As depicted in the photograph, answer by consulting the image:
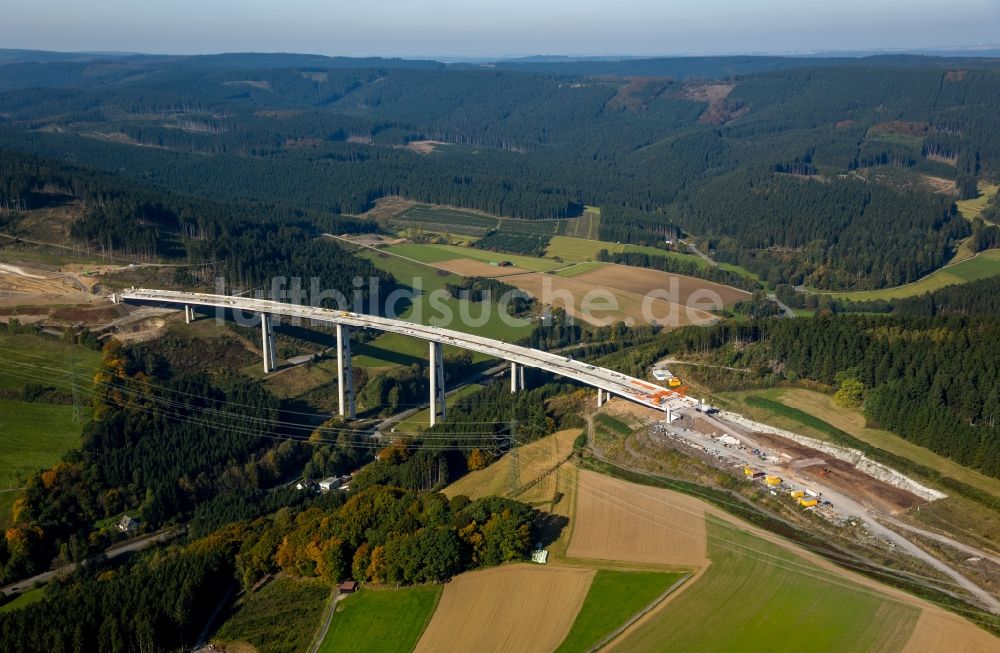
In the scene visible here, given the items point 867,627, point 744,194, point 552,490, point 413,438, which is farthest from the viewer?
point 744,194

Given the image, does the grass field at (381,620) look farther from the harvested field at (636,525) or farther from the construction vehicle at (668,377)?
the construction vehicle at (668,377)

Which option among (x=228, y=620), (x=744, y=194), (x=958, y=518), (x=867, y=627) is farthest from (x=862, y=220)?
(x=228, y=620)

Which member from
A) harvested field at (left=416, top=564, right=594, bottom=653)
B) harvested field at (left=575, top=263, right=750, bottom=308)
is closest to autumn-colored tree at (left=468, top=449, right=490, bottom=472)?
harvested field at (left=416, top=564, right=594, bottom=653)

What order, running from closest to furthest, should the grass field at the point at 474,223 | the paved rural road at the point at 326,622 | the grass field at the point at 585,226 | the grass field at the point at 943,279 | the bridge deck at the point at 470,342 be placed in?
the paved rural road at the point at 326,622, the bridge deck at the point at 470,342, the grass field at the point at 943,279, the grass field at the point at 585,226, the grass field at the point at 474,223

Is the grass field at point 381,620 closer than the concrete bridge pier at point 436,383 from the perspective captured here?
Yes

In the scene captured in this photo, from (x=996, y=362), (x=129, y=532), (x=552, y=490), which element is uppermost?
(x=996, y=362)

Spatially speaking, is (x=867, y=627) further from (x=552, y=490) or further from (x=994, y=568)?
(x=552, y=490)

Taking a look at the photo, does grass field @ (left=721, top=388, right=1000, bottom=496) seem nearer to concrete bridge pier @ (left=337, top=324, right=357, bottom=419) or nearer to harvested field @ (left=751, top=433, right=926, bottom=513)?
harvested field @ (left=751, top=433, right=926, bottom=513)

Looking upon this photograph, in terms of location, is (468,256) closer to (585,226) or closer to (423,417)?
(585,226)

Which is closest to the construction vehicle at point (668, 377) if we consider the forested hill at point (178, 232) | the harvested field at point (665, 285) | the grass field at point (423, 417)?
the grass field at point (423, 417)
